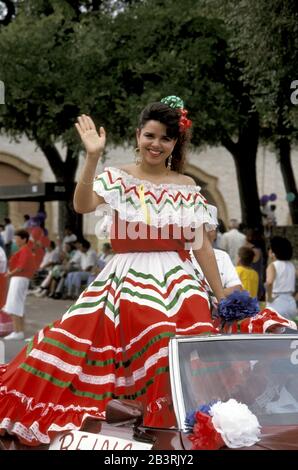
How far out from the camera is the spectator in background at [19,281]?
1588 cm

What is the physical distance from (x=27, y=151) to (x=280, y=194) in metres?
8.95

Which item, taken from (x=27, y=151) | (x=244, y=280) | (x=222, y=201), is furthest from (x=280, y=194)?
(x=244, y=280)

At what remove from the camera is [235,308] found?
19.1 feet

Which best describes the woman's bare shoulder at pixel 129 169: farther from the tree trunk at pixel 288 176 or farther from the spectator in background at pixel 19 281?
the tree trunk at pixel 288 176

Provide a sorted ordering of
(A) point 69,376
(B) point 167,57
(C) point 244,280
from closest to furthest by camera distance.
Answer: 1. (A) point 69,376
2. (C) point 244,280
3. (B) point 167,57

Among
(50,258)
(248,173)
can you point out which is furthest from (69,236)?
(248,173)

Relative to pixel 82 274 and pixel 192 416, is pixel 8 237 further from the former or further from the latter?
pixel 192 416

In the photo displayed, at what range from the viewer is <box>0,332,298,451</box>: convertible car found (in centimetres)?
465

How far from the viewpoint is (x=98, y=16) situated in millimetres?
21828

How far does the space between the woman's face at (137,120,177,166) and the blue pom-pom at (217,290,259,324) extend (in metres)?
0.84

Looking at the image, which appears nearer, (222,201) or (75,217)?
(75,217)

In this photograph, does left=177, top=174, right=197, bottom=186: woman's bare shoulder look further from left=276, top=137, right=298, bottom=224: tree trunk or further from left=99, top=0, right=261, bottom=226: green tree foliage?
left=276, top=137, right=298, bottom=224: tree trunk

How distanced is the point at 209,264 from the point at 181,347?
1148 millimetres

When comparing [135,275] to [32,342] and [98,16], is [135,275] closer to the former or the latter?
[32,342]
